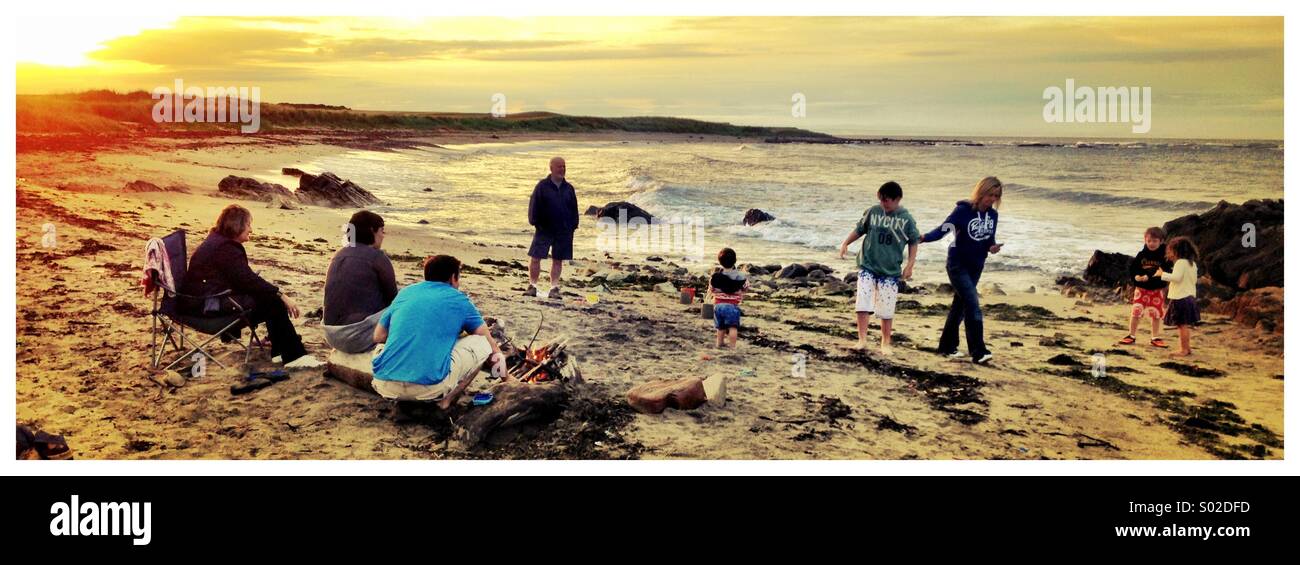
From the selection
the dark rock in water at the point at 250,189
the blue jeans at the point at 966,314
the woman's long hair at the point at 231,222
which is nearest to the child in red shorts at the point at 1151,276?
the blue jeans at the point at 966,314

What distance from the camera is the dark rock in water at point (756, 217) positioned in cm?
2288

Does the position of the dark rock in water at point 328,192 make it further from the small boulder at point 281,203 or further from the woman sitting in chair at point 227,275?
the woman sitting in chair at point 227,275

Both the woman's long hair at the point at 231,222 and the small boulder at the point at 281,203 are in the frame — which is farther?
the small boulder at the point at 281,203

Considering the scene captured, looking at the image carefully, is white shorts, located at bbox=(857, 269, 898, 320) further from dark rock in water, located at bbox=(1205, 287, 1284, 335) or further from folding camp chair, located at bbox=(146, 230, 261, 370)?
folding camp chair, located at bbox=(146, 230, 261, 370)

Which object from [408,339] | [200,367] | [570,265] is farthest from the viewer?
[570,265]

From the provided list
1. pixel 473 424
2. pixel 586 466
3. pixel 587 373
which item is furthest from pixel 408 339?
pixel 587 373

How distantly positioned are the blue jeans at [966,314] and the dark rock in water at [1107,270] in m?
6.20

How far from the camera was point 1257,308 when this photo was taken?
35.5 ft

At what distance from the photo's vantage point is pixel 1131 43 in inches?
502

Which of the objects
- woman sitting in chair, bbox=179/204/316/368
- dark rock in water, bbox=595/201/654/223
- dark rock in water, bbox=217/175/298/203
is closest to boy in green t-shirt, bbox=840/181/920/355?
woman sitting in chair, bbox=179/204/316/368

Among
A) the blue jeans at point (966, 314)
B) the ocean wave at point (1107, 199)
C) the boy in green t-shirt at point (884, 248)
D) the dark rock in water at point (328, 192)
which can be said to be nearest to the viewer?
the boy in green t-shirt at point (884, 248)

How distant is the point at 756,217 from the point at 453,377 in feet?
57.3

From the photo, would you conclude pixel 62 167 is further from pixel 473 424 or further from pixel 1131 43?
pixel 1131 43

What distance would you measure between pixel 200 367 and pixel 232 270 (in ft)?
3.17
